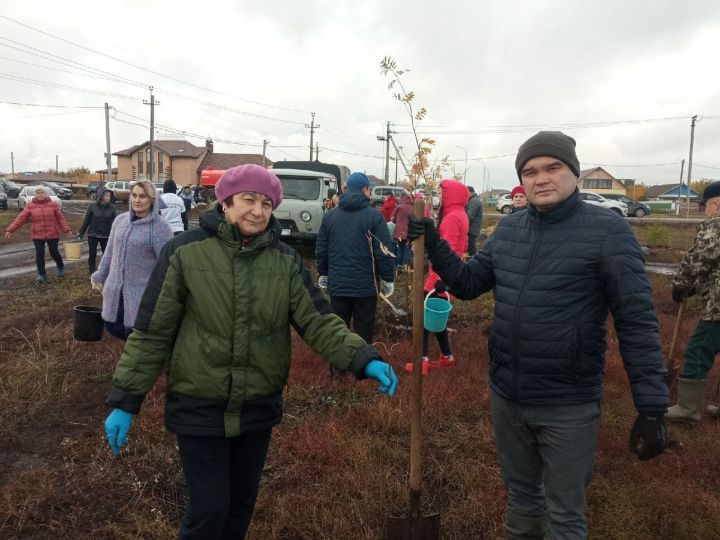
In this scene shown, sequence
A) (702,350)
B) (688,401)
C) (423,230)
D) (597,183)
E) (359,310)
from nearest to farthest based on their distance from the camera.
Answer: (423,230), (702,350), (688,401), (359,310), (597,183)

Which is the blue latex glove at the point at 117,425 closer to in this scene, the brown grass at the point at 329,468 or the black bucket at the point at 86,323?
the brown grass at the point at 329,468

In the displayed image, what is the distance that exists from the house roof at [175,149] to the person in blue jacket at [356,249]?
64197 mm

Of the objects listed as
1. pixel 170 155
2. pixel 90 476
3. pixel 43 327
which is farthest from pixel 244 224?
pixel 170 155

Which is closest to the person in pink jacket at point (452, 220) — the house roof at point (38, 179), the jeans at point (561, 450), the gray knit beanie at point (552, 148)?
the jeans at point (561, 450)

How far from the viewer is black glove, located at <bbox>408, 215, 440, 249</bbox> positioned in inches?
97.7

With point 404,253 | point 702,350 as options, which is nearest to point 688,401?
point 702,350

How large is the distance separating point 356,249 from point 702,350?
8.70 feet

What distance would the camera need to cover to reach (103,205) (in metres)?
9.16

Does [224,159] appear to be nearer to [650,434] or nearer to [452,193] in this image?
[452,193]

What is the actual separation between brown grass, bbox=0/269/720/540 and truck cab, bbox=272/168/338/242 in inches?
288

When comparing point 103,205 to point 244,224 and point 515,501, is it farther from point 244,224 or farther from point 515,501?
point 515,501

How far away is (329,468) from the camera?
10.5 ft

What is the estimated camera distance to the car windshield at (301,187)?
12.3 meters

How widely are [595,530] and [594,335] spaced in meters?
1.38
